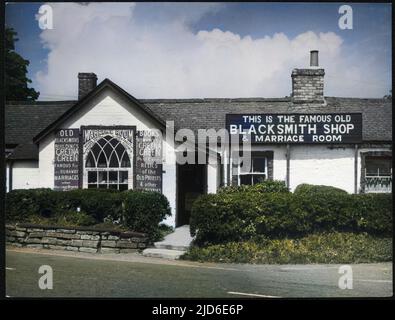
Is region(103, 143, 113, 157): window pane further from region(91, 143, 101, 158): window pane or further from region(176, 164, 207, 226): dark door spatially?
region(176, 164, 207, 226): dark door

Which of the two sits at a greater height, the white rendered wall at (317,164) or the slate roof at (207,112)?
the slate roof at (207,112)

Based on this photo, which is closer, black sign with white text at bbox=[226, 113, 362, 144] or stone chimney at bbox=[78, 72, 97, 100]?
black sign with white text at bbox=[226, 113, 362, 144]

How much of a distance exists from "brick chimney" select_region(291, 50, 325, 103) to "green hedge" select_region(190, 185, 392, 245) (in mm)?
4630

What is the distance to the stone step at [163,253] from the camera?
9.20 meters

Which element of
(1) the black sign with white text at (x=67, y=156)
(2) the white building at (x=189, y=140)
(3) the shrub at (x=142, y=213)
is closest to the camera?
(3) the shrub at (x=142, y=213)

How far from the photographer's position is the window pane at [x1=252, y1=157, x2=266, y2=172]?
12.9m

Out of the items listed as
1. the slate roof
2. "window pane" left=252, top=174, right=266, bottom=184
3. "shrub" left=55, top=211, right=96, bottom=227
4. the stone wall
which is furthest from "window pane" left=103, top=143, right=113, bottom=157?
"window pane" left=252, top=174, right=266, bottom=184

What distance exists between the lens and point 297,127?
36.7ft

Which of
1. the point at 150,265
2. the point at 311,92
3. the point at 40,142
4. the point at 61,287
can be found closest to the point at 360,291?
the point at 150,265

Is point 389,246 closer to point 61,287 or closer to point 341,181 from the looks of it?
point 341,181

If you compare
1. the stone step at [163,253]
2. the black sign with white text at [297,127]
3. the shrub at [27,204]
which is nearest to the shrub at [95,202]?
the shrub at [27,204]

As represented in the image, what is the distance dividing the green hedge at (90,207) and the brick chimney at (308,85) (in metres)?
6.01

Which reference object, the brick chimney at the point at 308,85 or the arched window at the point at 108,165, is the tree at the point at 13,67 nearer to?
the arched window at the point at 108,165

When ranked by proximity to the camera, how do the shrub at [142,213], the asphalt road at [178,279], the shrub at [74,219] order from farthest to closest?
the shrub at [74,219], the shrub at [142,213], the asphalt road at [178,279]
